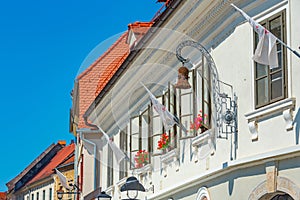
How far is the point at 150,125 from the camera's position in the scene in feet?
73.4

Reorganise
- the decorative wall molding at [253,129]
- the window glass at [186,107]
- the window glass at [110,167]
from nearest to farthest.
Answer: the decorative wall molding at [253,129] < the window glass at [186,107] < the window glass at [110,167]

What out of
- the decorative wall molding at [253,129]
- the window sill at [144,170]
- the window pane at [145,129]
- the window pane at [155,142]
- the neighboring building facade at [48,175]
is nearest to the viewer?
the decorative wall molding at [253,129]

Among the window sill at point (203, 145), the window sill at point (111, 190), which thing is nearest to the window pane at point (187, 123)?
the window sill at point (203, 145)

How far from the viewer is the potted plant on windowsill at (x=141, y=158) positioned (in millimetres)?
22573

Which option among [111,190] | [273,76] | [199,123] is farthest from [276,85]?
[111,190]

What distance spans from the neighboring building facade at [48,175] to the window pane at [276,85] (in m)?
34.2

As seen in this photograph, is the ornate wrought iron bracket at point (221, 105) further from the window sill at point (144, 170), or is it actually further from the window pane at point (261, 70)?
the window sill at point (144, 170)

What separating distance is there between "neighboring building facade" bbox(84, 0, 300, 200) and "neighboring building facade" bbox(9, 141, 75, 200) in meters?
26.6

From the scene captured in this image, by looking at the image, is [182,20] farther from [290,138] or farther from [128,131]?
[128,131]

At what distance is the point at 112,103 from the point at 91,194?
26.9ft

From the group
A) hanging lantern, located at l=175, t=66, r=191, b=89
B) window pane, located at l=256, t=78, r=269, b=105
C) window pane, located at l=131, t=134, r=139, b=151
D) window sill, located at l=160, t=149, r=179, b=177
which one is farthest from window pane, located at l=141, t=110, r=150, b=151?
window pane, located at l=256, t=78, r=269, b=105

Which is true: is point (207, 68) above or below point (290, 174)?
above

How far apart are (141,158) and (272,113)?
9.29 metres

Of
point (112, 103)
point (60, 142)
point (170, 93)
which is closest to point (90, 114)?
point (112, 103)
